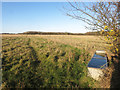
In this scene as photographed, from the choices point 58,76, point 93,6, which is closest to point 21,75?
point 58,76

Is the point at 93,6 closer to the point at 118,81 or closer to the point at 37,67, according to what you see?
the point at 118,81

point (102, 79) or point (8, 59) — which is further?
point (8, 59)

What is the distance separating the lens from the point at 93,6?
4367mm

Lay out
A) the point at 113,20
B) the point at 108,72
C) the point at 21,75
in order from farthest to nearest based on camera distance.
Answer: the point at 21,75, the point at 108,72, the point at 113,20

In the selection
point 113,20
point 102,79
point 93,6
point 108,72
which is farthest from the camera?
point 108,72

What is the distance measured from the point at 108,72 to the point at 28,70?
4988 mm

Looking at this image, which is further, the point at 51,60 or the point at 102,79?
the point at 51,60

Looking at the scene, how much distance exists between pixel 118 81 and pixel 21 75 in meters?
5.39

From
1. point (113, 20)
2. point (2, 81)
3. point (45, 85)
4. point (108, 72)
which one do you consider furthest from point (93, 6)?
point (2, 81)

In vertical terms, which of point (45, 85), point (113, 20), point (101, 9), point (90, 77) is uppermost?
point (101, 9)

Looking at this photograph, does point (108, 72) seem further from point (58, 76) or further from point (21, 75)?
point (21, 75)

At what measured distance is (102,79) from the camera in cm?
499

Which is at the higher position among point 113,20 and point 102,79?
point 113,20

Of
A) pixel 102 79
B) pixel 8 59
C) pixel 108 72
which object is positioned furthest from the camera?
pixel 8 59
